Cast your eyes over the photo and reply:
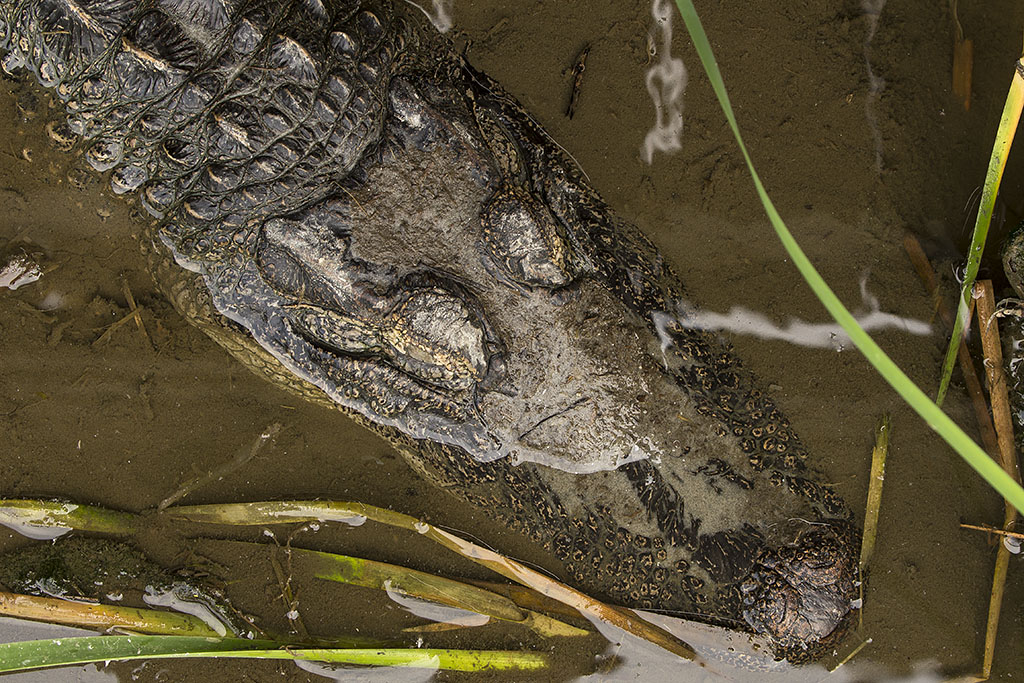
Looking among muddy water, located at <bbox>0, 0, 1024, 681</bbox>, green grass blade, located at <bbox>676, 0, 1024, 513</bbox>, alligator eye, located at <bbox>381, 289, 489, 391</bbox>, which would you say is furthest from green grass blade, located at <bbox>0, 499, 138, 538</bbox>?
green grass blade, located at <bbox>676, 0, 1024, 513</bbox>

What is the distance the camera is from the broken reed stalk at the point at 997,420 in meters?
3.01

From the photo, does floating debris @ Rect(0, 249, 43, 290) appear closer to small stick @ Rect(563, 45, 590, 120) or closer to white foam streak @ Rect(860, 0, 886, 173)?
small stick @ Rect(563, 45, 590, 120)

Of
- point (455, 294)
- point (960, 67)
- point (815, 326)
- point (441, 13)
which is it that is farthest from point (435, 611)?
point (960, 67)

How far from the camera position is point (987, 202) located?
8.98 ft

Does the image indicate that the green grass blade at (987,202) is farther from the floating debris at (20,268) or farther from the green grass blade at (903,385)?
the floating debris at (20,268)

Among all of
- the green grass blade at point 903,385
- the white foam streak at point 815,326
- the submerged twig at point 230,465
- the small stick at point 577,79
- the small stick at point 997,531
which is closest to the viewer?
the green grass blade at point 903,385

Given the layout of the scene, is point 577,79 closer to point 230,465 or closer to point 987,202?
point 987,202

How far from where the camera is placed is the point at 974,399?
3.08 m

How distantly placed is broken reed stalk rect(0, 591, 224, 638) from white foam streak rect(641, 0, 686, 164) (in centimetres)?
296

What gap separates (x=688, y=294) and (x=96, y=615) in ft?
9.86

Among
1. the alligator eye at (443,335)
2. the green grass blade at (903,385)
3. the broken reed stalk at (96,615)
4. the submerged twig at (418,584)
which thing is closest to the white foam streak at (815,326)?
the green grass blade at (903,385)

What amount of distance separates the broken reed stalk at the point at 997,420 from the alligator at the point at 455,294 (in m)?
0.75

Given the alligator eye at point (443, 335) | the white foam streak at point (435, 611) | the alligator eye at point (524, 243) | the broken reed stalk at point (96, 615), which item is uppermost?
the alligator eye at point (524, 243)

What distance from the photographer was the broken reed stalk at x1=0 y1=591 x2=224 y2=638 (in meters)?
3.27
